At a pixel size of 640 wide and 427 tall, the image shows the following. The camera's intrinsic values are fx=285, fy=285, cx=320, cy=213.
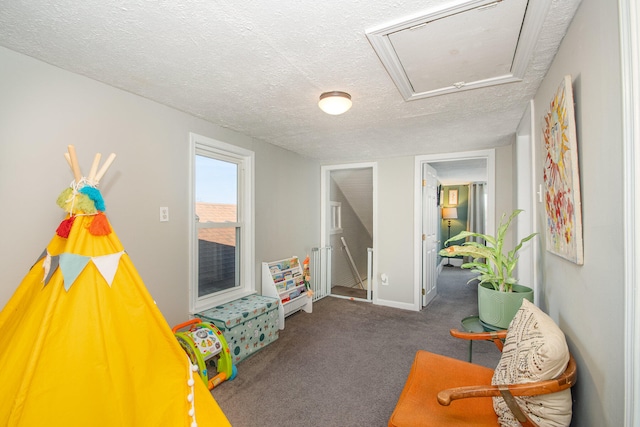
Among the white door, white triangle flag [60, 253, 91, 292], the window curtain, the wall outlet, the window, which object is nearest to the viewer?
white triangle flag [60, 253, 91, 292]

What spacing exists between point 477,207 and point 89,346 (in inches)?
296

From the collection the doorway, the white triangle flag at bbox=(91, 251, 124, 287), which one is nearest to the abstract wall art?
the white triangle flag at bbox=(91, 251, 124, 287)

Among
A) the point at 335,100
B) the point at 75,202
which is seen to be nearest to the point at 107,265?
the point at 75,202

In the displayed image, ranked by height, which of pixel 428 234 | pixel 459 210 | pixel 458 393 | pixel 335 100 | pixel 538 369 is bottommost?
pixel 458 393

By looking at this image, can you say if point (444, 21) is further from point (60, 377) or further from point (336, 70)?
point (60, 377)

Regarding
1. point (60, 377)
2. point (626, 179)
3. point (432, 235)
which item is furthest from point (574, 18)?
point (432, 235)

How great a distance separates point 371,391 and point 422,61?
2.28 metres

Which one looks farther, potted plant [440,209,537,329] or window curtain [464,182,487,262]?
window curtain [464,182,487,262]

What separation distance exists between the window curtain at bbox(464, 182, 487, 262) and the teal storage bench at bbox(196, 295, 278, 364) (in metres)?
Answer: 5.61

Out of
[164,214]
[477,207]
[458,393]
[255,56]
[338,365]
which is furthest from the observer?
[477,207]

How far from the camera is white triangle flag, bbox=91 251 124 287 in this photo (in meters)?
1.44

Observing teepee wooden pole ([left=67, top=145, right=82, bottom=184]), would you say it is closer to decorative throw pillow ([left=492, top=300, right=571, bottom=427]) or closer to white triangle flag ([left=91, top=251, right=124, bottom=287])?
white triangle flag ([left=91, top=251, right=124, bottom=287])

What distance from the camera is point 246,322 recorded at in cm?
260

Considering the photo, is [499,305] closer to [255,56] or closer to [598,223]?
[598,223]
